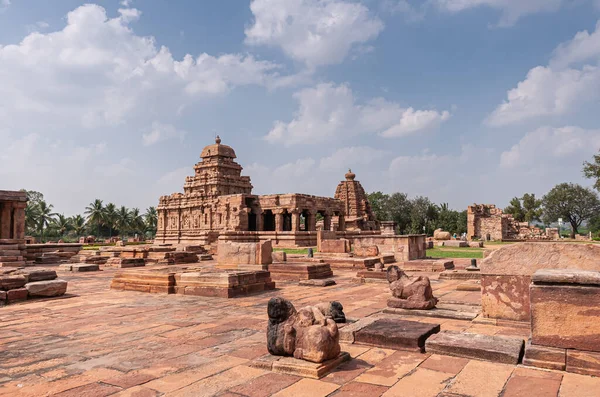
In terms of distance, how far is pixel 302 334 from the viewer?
4148mm

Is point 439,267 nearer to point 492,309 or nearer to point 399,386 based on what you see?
point 492,309

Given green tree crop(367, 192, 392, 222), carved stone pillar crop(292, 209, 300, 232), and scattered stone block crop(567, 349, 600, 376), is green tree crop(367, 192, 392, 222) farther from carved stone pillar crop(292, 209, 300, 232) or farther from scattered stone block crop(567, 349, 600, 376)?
scattered stone block crop(567, 349, 600, 376)

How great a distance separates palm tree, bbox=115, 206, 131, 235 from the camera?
6838cm

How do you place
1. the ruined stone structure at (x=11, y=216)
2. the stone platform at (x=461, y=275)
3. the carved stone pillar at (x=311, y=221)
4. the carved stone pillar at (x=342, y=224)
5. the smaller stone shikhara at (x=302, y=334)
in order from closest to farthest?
the smaller stone shikhara at (x=302, y=334) → the stone platform at (x=461, y=275) → the ruined stone structure at (x=11, y=216) → the carved stone pillar at (x=311, y=221) → the carved stone pillar at (x=342, y=224)

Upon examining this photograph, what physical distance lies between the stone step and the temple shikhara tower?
80.0 feet

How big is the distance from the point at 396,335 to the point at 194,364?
2.19 m

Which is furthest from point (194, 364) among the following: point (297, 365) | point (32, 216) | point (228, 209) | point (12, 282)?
point (32, 216)

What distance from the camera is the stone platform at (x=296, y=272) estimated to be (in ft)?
38.9

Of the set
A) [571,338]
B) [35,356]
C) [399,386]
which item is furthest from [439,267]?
[35,356]

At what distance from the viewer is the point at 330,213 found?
3631cm

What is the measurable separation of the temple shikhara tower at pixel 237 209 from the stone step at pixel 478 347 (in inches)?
960

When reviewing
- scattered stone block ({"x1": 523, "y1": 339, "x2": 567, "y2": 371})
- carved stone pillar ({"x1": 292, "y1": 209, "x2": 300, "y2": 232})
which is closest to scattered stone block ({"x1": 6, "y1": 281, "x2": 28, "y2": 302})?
scattered stone block ({"x1": 523, "y1": 339, "x2": 567, "y2": 371})

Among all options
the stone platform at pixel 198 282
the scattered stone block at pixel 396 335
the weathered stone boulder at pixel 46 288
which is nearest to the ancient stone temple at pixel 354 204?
the stone platform at pixel 198 282

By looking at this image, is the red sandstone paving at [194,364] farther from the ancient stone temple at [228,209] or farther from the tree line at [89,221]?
the tree line at [89,221]
